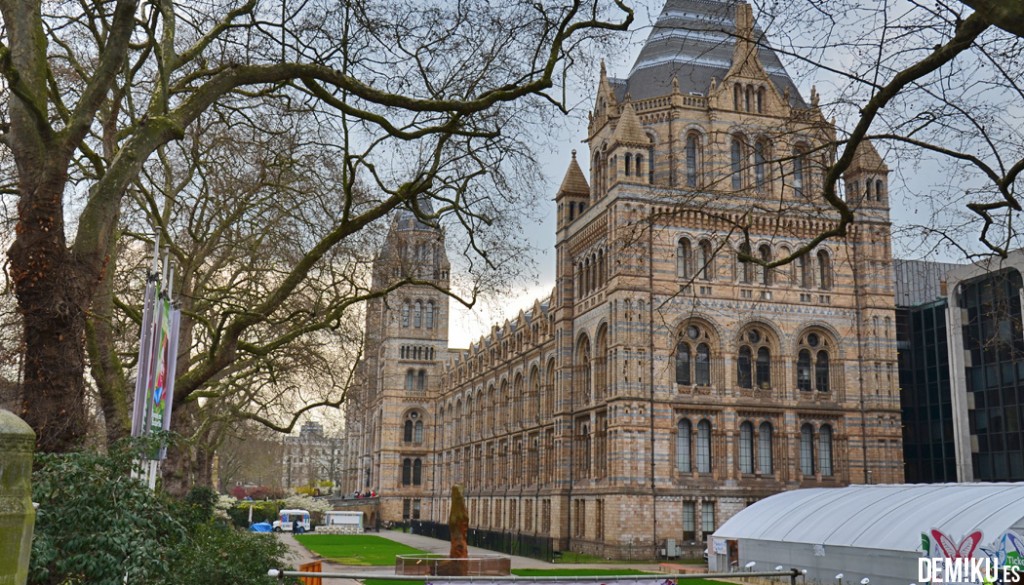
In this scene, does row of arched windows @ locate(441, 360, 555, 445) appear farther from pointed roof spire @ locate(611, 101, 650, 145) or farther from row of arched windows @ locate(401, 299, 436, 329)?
pointed roof spire @ locate(611, 101, 650, 145)

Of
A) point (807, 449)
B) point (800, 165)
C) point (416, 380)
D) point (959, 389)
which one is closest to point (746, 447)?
point (807, 449)

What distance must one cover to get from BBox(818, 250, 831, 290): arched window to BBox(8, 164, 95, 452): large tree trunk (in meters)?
41.1

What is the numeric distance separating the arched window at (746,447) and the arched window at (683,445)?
259cm

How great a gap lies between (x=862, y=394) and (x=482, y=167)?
34.9 meters

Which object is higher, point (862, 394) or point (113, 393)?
point (862, 394)

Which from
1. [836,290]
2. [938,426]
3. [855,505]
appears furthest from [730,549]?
[938,426]

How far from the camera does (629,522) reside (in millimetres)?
41844

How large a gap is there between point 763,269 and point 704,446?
8.62 meters

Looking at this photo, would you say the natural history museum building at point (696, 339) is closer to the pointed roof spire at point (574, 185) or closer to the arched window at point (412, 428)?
the pointed roof spire at point (574, 185)

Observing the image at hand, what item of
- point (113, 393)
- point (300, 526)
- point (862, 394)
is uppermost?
point (862, 394)

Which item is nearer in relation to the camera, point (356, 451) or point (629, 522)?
point (629, 522)

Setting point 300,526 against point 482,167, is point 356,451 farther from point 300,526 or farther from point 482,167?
point 482,167

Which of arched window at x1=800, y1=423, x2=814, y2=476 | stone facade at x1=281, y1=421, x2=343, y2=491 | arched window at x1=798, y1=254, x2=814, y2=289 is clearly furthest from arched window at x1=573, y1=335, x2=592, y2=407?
stone facade at x1=281, y1=421, x2=343, y2=491

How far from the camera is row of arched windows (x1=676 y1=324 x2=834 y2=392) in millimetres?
44375
